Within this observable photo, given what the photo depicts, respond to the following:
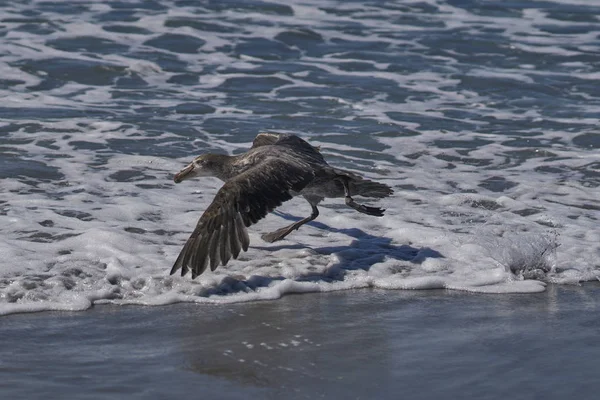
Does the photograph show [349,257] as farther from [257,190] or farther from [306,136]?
A: [306,136]

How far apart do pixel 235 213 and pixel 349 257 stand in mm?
1110

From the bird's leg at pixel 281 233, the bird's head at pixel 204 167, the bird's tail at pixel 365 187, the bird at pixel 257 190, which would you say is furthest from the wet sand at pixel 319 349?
the bird's head at pixel 204 167

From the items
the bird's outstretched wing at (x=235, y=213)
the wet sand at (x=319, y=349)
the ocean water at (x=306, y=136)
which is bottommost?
the ocean water at (x=306, y=136)

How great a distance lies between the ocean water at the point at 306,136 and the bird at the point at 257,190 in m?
0.22

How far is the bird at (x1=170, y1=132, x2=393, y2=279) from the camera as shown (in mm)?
7117

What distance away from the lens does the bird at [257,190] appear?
712 cm

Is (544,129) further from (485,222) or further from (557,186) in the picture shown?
(485,222)

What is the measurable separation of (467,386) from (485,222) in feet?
12.6

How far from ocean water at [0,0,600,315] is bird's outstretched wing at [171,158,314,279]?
22 centimetres

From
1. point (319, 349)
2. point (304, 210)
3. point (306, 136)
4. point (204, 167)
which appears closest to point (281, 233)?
point (204, 167)

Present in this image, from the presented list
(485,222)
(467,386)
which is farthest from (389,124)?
(467,386)

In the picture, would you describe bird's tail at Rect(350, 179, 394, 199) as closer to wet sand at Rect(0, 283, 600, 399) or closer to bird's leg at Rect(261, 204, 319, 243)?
bird's leg at Rect(261, 204, 319, 243)

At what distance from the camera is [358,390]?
5.30 meters

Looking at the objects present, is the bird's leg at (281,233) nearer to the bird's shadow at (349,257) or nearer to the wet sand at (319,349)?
the bird's shadow at (349,257)
